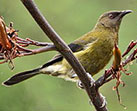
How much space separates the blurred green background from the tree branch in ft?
5.57

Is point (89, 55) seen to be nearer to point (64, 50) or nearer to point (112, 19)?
point (112, 19)

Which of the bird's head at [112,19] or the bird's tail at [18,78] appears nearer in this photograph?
the bird's tail at [18,78]

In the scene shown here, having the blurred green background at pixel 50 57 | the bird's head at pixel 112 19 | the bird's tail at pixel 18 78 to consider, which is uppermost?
the bird's tail at pixel 18 78

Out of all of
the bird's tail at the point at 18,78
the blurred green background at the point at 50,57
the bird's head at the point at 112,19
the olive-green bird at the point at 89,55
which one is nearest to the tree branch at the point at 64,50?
the bird's tail at the point at 18,78

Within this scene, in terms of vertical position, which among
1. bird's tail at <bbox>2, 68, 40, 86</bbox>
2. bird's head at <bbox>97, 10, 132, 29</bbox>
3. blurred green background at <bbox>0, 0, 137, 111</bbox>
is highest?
bird's tail at <bbox>2, 68, 40, 86</bbox>

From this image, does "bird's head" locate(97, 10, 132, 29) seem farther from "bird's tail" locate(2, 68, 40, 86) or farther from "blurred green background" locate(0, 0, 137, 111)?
"bird's tail" locate(2, 68, 40, 86)

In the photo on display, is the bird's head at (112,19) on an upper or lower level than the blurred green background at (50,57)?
upper

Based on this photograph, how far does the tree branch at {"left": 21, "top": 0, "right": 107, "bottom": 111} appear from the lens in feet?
4.09

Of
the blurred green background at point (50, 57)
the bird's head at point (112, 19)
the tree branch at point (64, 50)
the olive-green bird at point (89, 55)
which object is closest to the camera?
the tree branch at point (64, 50)

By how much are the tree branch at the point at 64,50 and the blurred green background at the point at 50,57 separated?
170cm

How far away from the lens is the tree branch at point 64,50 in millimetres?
1248

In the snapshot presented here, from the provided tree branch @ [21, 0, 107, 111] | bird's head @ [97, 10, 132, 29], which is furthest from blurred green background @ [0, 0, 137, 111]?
tree branch @ [21, 0, 107, 111]

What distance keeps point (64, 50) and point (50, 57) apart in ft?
8.66

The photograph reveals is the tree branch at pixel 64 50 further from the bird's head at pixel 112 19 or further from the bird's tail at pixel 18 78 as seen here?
the bird's head at pixel 112 19
